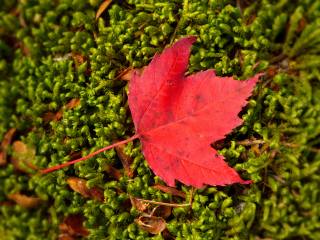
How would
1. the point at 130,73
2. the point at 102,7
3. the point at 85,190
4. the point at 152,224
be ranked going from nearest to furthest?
the point at 152,224 < the point at 85,190 < the point at 130,73 < the point at 102,7

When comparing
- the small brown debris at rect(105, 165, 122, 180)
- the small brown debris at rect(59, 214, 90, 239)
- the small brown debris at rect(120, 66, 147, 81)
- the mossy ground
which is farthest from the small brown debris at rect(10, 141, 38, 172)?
the small brown debris at rect(120, 66, 147, 81)

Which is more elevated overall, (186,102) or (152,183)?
(186,102)

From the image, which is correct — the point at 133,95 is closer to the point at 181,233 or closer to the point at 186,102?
the point at 186,102

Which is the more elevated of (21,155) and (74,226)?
(21,155)

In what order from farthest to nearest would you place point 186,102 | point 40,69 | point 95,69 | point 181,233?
point 40,69
point 95,69
point 181,233
point 186,102

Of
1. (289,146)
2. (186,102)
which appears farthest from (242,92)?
(289,146)

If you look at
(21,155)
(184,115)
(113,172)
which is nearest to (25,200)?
(21,155)

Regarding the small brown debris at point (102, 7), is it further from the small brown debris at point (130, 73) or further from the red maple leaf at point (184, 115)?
the red maple leaf at point (184, 115)

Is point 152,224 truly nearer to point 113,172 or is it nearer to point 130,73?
point 113,172
